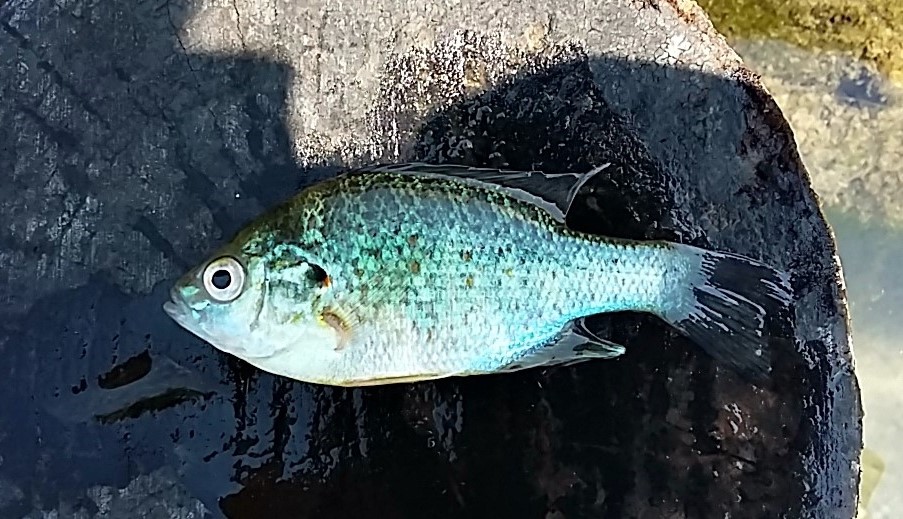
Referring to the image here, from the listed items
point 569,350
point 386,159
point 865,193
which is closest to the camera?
point 569,350

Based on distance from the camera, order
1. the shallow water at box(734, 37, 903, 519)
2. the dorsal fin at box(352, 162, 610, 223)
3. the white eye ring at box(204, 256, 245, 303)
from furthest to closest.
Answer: the shallow water at box(734, 37, 903, 519) < the dorsal fin at box(352, 162, 610, 223) < the white eye ring at box(204, 256, 245, 303)

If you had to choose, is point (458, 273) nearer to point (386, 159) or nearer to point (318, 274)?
point (318, 274)

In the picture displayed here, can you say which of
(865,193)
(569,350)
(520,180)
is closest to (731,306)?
(569,350)

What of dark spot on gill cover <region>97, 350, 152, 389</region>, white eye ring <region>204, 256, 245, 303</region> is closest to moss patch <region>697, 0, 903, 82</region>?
white eye ring <region>204, 256, 245, 303</region>

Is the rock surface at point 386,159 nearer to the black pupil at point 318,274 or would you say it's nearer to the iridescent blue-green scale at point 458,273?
the iridescent blue-green scale at point 458,273

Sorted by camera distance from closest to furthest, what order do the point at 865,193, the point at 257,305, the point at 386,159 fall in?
the point at 257,305, the point at 386,159, the point at 865,193

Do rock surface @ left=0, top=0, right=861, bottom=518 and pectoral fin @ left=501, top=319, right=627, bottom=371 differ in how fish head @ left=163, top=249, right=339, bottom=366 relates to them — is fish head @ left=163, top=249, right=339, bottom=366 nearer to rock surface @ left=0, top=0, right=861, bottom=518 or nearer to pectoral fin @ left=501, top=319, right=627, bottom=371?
rock surface @ left=0, top=0, right=861, bottom=518
